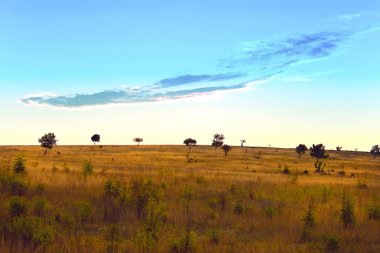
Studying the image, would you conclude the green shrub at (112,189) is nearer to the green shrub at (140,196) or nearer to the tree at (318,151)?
the green shrub at (140,196)

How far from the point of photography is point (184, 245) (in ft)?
28.8

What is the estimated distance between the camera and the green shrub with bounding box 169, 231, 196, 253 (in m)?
8.73

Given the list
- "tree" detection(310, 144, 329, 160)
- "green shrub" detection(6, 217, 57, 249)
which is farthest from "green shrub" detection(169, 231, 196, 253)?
"tree" detection(310, 144, 329, 160)

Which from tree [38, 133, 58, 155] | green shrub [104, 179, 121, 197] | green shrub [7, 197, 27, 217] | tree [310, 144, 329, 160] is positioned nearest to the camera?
green shrub [7, 197, 27, 217]

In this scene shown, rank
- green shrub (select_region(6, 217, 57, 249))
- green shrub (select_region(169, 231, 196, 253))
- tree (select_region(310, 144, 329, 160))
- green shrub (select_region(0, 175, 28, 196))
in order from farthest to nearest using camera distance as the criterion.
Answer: tree (select_region(310, 144, 329, 160)) < green shrub (select_region(0, 175, 28, 196)) < green shrub (select_region(169, 231, 196, 253)) < green shrub (select_region(6, 217, 57, 249))

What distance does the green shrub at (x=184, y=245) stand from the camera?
344 inches

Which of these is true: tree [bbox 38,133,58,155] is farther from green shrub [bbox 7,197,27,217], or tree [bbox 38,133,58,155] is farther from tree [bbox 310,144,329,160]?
green shrub [bbox 7,197,27,217]

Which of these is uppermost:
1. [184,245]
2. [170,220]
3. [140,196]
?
[140,196]

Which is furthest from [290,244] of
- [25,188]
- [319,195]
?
[25,188]

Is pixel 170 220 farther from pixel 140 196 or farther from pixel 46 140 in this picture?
pixel 46 140

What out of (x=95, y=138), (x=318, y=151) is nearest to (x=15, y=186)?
(x=318, y=151)

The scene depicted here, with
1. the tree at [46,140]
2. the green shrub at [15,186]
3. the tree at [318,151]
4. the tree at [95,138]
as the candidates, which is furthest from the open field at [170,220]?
the tree at [95,138]

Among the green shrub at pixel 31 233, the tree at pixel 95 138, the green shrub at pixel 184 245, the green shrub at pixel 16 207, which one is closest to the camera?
the green shrub at pixel 31 233

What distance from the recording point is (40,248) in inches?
315
